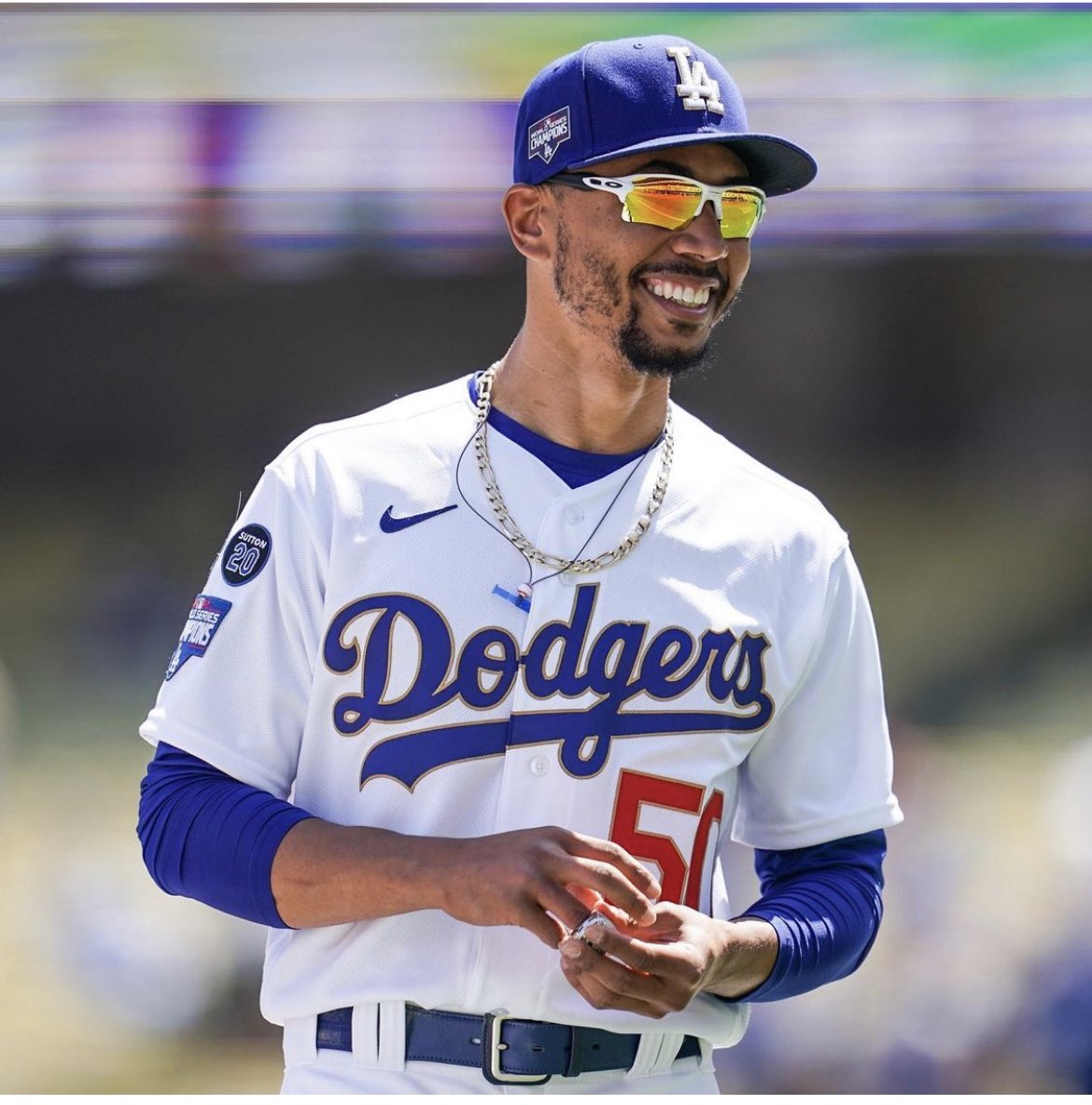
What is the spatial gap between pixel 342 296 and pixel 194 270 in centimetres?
41

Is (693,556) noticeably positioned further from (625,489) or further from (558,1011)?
(558,1011)

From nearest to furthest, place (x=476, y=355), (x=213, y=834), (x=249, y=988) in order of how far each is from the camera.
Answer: (x=213, y=834), (x=249, y=988), (x=476, y=355)

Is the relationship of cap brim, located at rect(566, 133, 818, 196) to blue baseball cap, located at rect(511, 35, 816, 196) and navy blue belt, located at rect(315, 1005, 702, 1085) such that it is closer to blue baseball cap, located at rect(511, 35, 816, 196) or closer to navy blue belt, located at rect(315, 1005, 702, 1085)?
blue baseball cap, located at rect(511, 35, 816, 196)

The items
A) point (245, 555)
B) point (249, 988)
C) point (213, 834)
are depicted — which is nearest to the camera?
point (213, 834)

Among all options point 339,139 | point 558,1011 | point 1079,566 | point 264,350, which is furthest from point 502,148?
point 558,1011

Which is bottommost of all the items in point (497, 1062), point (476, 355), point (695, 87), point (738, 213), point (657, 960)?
point (497, 1062)

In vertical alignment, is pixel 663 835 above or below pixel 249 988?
above

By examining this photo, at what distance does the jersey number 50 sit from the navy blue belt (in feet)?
0.56

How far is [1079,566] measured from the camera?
4094 mm

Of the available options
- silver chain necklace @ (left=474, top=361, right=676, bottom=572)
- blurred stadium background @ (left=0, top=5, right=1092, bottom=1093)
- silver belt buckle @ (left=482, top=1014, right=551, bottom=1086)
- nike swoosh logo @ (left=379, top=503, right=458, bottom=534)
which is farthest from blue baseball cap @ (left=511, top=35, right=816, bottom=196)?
blurred stadium background @ (left=0, top=5, right=1092, bottom=1093)

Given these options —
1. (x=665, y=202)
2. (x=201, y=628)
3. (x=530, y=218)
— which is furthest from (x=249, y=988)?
(x=665, y=202)

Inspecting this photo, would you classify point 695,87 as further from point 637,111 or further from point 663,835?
point 663,835

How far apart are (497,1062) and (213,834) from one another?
1.10ft

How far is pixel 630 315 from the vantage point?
1483 mm
